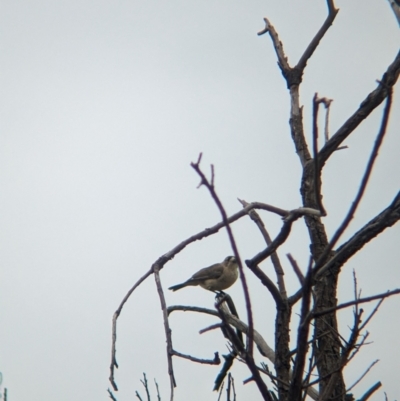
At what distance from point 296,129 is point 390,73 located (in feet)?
4.43

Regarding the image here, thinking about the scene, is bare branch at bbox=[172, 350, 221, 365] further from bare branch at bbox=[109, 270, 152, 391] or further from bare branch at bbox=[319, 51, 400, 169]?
bare branch at bbox=[319, 51, 400, 169]

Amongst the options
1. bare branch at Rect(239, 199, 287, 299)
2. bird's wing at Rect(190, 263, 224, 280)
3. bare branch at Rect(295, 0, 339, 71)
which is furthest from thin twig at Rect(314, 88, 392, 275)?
bird's wing at Rect(190, 263, 224, 280)

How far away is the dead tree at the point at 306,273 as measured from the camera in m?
1.45

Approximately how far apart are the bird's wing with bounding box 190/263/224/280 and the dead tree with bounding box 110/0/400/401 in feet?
23.1

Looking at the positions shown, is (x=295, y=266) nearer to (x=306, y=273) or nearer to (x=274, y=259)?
(x=306, y=273)

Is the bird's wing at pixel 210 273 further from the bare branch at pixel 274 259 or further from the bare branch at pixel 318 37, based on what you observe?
the bare branch at pixel 274 259

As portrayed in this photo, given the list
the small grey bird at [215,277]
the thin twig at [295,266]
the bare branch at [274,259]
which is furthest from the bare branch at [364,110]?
the small grey bird at [215,277]

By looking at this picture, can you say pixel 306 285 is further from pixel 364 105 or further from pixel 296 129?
pixel 296 129

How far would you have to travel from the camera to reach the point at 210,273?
11.5 metres

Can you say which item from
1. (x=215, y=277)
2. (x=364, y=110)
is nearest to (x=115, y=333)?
(x=364, y=110)

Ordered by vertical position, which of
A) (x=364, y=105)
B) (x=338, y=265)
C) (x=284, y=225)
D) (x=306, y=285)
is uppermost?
(x=364, y=105)

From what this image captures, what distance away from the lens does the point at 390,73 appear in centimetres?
314

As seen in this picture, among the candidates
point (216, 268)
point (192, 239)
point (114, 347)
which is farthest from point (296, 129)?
point (216, 268)

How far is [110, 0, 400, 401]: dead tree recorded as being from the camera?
57.1 inches
